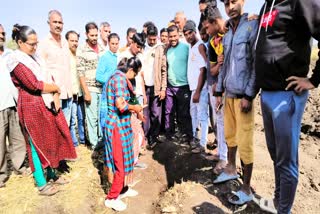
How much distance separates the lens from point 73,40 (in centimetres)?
559

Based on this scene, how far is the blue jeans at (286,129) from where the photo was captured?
2.27m

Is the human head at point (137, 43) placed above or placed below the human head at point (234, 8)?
below

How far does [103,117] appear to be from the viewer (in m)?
3.68

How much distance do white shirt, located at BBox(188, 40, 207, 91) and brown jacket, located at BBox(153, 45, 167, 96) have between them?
51cm

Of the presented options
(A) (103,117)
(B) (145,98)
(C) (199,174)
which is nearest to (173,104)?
(B) (145,98)

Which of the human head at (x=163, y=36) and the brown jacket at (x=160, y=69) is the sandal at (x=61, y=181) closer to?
the brown jacket at (x=160, y=69)

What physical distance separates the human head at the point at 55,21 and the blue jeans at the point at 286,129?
146 inches

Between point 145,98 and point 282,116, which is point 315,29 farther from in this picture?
point 145,98

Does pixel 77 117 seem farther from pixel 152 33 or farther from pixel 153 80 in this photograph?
pixel 152 33

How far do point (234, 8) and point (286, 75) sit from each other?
1.08 meters

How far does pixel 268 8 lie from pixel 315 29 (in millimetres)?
504

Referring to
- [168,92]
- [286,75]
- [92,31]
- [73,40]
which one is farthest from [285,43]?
[73,40]

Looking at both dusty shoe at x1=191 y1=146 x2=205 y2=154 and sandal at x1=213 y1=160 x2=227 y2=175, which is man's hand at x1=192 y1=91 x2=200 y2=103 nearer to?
dusty shoe at x1=191 y1=146 x2=205 y2=154

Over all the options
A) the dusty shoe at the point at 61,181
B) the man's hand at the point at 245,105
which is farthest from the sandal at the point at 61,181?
the man's hand at the point at 245,105
